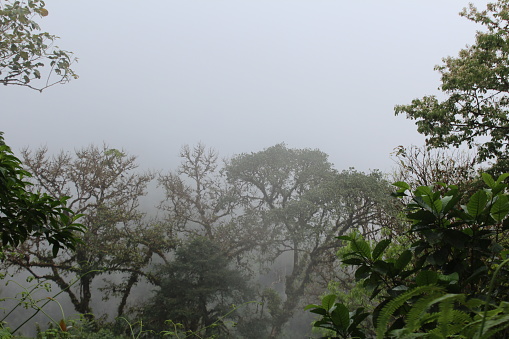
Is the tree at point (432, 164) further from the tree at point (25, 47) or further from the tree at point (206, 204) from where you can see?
the tree at point (206, 204)

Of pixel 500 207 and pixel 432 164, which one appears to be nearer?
pixel 500 207

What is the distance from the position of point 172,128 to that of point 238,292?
83421 millimetres

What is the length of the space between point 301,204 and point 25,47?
1347cm

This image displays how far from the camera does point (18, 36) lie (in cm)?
689

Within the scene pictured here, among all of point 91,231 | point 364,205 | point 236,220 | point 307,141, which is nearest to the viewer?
point 91,231

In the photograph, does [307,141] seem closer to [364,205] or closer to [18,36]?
[364,205]

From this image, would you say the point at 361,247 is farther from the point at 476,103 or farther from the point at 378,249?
the point at 476,103

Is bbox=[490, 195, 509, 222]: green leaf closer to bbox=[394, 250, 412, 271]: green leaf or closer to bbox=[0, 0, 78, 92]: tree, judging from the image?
bbox=[394, 250, 412, 271]: green leaf

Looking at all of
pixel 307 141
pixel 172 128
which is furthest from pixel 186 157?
pixel 307 141

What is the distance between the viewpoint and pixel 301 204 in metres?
17.3

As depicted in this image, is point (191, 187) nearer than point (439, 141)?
No

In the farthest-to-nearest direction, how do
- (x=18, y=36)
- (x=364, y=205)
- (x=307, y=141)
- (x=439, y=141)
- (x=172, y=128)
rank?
1. (x=307, y=141)
2. (x=172, y=128)
3. (x=364, y=205)
4. (x=439, y=141)
5. (x=18, y=36)

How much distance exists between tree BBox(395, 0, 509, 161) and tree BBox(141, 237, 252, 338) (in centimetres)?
985

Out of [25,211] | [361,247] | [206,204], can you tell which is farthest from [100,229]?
[361,247]
